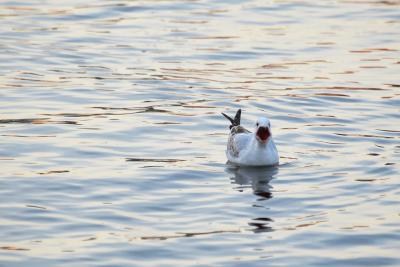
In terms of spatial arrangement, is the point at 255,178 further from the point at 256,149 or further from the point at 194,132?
the point at 194,132

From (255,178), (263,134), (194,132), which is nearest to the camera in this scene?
(255,178)

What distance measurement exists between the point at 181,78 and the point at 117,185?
19.3 feet

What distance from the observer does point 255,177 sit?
12688 mm

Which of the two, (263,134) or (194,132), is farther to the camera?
(194,132)

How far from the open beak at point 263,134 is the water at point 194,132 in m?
0.39

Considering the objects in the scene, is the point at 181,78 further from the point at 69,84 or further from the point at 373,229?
the point at 373,229

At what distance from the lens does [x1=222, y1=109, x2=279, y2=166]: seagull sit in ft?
42.5

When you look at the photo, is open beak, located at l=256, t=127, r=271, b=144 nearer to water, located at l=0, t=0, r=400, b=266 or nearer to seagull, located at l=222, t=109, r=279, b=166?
seagull, located at l=222, t=109, r=279, b=166

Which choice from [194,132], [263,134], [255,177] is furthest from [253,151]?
[194,132]

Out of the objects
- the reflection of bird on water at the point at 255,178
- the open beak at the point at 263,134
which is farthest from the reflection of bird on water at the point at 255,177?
the open beak at the point at 263,134

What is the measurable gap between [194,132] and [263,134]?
1.72 meters

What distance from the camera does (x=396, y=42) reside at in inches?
792

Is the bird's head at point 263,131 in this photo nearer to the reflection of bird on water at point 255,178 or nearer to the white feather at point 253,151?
the white feather at point 253,151

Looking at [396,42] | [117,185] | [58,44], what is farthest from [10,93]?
[396,42]
